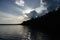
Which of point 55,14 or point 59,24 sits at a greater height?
point 55,14

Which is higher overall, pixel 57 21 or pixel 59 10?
pixel 59 10

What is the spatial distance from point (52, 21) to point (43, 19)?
18335 mm

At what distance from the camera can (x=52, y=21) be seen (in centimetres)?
8269

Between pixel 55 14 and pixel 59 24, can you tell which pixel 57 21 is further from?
pixel 55 14

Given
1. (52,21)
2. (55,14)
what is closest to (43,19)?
(55,14)

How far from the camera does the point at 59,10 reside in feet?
343

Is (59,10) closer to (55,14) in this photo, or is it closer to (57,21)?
(55,14)

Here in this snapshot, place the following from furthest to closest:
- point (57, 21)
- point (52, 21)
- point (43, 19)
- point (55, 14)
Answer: point (43, 19) < point (55, 14) < point (52, 21) < point (57, 21)

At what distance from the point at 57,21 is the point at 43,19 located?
23.8 meters

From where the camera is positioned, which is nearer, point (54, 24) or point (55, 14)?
point (54, 24)

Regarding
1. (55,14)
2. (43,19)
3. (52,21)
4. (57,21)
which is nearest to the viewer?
(57,21)

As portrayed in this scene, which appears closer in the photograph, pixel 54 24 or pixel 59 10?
pixel 54 24

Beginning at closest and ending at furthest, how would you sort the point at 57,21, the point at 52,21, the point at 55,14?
1. the point at 57,21
2. the point at 52,21
3. the point at 55,14

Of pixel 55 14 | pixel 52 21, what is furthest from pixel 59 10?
pixel 52 21
